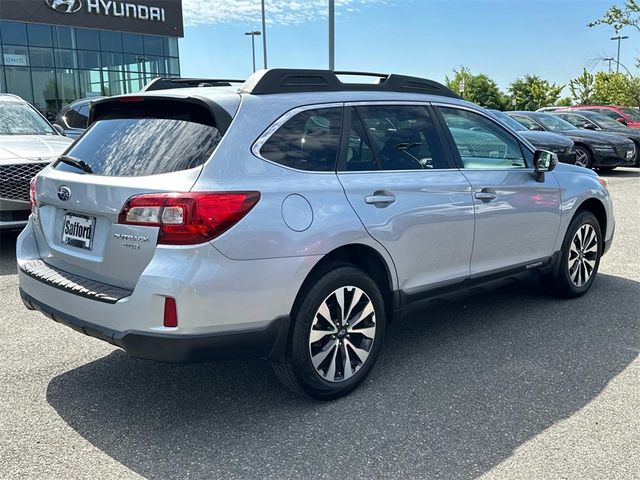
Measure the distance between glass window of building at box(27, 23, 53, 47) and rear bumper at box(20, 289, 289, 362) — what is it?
35.0 metres

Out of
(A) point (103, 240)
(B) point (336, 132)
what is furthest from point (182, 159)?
(B) point (336, 132)

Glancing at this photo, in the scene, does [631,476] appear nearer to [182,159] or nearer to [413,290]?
[413,290]

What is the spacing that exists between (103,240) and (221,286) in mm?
697

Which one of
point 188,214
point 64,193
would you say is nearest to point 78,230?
point 64,193

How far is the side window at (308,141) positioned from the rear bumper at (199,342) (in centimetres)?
83

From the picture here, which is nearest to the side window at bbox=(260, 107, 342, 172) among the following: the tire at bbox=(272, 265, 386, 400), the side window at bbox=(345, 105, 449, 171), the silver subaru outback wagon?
the silver subaru outback wagon

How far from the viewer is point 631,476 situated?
275 centimetres

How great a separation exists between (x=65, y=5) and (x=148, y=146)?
35218 mm

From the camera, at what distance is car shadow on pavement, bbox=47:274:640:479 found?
2887 millimetres

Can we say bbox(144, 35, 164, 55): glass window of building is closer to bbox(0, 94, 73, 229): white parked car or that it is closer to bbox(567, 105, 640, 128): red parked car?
bbox(567, 105, 640, 128): red parked car

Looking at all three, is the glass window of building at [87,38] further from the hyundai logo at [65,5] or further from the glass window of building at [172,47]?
the glass window of building at [172,47]

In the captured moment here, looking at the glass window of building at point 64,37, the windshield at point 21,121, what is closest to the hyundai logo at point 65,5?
the glass window of building at point 64,37

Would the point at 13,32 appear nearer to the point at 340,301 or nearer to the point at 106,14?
the point at 106,14

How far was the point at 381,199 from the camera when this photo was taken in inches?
141
